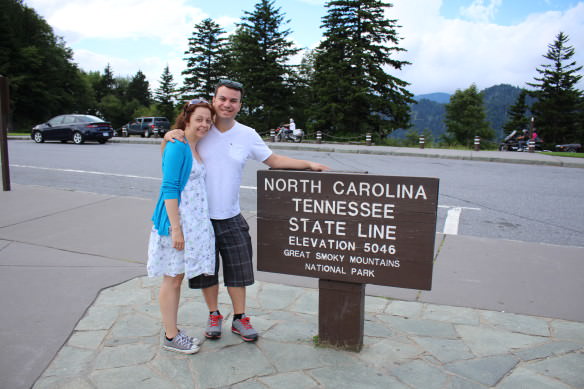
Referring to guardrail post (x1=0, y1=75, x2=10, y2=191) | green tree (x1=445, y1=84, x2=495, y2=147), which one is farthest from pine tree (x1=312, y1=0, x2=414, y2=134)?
green tree (x1=445, y1=84, x2=495, y2=147)

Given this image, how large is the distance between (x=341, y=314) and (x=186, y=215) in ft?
3.82

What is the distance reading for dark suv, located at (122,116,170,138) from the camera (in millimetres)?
34031

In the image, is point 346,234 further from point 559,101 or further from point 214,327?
point 559,101

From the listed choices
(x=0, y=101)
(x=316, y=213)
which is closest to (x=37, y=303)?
(x=316, y=213)

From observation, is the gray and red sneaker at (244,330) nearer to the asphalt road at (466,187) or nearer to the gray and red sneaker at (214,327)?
the gray and red sneaker at (214,327)

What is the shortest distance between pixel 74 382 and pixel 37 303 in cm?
128

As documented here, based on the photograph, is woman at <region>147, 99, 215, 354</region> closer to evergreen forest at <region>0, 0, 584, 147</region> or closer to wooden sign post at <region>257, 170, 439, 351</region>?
wooden sign post at <region>257, 170, 439, 351</region>

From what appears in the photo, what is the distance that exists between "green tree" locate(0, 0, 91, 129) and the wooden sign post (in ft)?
172

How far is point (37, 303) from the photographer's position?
356 centimetres

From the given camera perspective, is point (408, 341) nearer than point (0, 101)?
Yes

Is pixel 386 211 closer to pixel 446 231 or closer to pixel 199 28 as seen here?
pixel 446 231

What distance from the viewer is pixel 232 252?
3.01 meters

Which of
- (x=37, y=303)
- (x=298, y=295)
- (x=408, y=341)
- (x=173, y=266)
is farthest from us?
(x=298, y=295)

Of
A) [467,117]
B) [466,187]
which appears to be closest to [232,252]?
[466,187]
